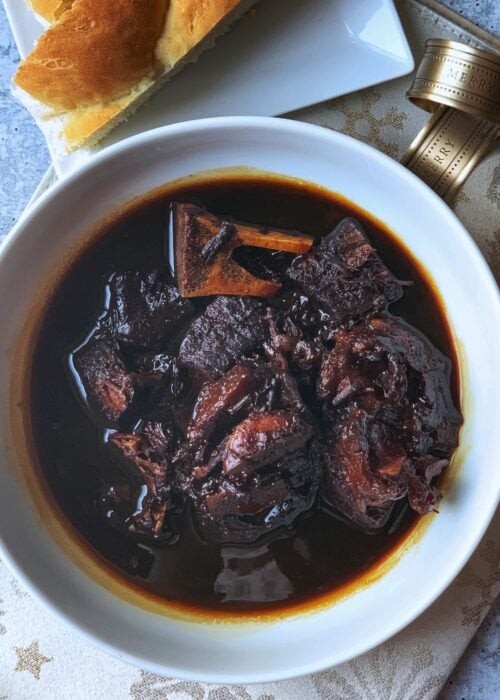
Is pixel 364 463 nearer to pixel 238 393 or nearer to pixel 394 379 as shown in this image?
pixel 394 379

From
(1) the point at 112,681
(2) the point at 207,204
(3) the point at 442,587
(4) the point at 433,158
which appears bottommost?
(1) the point at 112,681

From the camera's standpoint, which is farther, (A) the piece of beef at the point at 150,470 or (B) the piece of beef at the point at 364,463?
(A) the piece of beef at the point at 150,470

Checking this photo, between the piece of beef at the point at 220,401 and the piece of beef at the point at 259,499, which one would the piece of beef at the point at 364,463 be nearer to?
the piece of beef at the point at 259,499

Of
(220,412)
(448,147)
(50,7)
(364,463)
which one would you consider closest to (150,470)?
(220,412)

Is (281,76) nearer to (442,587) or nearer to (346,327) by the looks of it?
(346,327)

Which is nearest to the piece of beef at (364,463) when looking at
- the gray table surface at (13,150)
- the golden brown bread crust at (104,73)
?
the golden brown bread crust at (104,73)

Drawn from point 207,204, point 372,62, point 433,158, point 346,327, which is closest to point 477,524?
point 346,327
